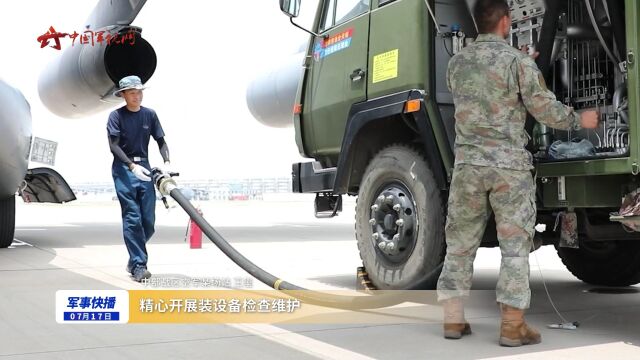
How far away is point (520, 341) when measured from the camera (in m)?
3.63

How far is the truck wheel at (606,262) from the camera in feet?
18.4

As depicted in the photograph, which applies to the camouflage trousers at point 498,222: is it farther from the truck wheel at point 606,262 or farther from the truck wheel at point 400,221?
the truck wheel at point 606,262

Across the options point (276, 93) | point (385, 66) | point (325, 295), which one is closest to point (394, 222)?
point (325, 295)

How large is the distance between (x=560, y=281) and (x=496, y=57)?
330 cm

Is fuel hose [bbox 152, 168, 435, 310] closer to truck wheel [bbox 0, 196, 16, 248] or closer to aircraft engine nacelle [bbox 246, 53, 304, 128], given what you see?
truck wheel [bbox 0, 196, 16, 248]

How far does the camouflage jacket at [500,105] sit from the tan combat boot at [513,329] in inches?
28.7

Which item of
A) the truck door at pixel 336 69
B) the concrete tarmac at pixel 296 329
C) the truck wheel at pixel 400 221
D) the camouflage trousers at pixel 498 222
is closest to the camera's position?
the concrete tarmac at pixel 296 329

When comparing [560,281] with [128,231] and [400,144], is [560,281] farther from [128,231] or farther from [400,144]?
[128,231]

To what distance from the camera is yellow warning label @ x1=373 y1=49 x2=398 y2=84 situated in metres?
4.82

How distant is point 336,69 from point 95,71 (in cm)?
550

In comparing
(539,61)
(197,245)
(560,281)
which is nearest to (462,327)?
(539,61)

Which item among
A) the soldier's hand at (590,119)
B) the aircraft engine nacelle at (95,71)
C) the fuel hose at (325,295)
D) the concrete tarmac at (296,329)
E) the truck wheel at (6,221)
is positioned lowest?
the concrete tarmac at (296,329)

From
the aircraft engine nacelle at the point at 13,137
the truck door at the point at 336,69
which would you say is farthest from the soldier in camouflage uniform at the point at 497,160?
the aircraft engine nacelle at the point at 13,137

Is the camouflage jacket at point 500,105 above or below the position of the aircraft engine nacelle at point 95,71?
below
